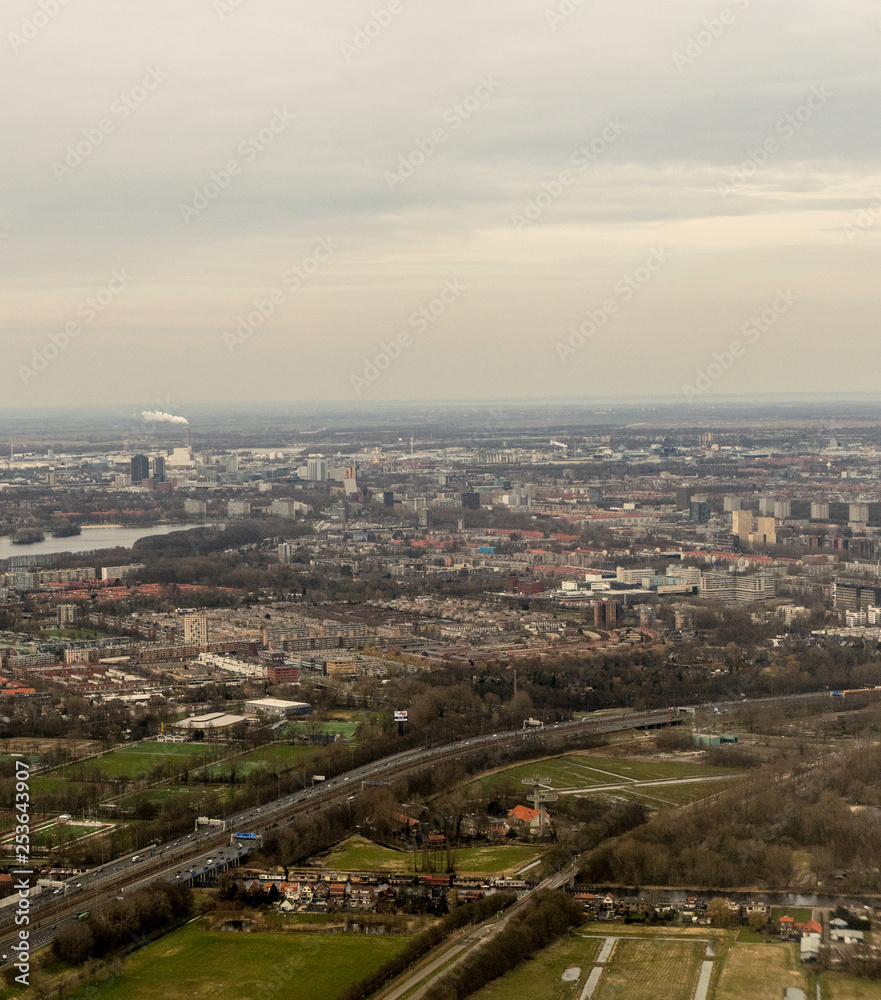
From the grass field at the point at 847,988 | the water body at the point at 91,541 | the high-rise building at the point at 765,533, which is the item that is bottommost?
the grass field at the point at 847,988

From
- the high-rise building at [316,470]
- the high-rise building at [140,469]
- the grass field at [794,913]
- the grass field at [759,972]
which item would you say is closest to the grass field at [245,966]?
the grass field at [759,972]

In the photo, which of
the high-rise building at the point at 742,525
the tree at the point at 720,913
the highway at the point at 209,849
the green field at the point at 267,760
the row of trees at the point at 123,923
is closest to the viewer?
the row of trees at the point at 123,923

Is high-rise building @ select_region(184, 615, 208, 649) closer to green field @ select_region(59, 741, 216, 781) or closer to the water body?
green field @ select_region(59, 741, 216, 781)

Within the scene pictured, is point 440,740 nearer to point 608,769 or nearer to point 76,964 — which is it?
point 608,769

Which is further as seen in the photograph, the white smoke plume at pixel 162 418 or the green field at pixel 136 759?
the white smoke plume at pixel 162 418

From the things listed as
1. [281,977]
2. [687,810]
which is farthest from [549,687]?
[281,977]

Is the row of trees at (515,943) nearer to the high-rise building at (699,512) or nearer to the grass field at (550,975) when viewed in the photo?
the grass field at (550,975)

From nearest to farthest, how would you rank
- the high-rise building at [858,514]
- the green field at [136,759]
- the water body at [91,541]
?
the green field at [136,759]
the water body at [91,541]
the high-rise building at [858,514]
